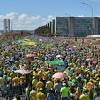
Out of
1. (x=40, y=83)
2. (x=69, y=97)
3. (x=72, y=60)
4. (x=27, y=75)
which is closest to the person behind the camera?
(x=69, y=97)

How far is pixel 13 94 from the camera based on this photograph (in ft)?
67.3

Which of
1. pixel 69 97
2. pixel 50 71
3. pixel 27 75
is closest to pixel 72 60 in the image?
pixel 50 71

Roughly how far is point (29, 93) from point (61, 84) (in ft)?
6.01

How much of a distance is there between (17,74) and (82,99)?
7.22 metres

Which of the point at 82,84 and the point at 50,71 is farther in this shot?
the point at 50,71

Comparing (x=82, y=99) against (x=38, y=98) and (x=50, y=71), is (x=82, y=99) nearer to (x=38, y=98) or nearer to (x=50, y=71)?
(x=38, y=98)

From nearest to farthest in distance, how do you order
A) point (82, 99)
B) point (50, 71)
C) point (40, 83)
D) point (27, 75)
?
point (82, 99) < point (40, 83) < point (27, 75) < point (50, 71)

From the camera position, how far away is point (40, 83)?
A: 63.5 feet

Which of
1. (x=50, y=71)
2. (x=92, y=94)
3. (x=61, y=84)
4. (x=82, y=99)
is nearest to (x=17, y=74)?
(x=50, y=71)

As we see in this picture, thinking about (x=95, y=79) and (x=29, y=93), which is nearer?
(x=29, y=93)

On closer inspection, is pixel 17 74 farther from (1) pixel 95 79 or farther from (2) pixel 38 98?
(2) pixel 38 98

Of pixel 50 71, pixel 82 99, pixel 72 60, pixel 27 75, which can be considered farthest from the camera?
pixel 72 60

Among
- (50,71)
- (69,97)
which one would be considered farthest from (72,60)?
(69,97)

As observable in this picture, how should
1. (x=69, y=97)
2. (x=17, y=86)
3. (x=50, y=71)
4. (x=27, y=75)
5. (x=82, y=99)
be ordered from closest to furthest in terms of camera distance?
(x=82, y=99), (x=69, y=97), (x=17, y=86), (x=27, y=75), (x=50, y=71)
